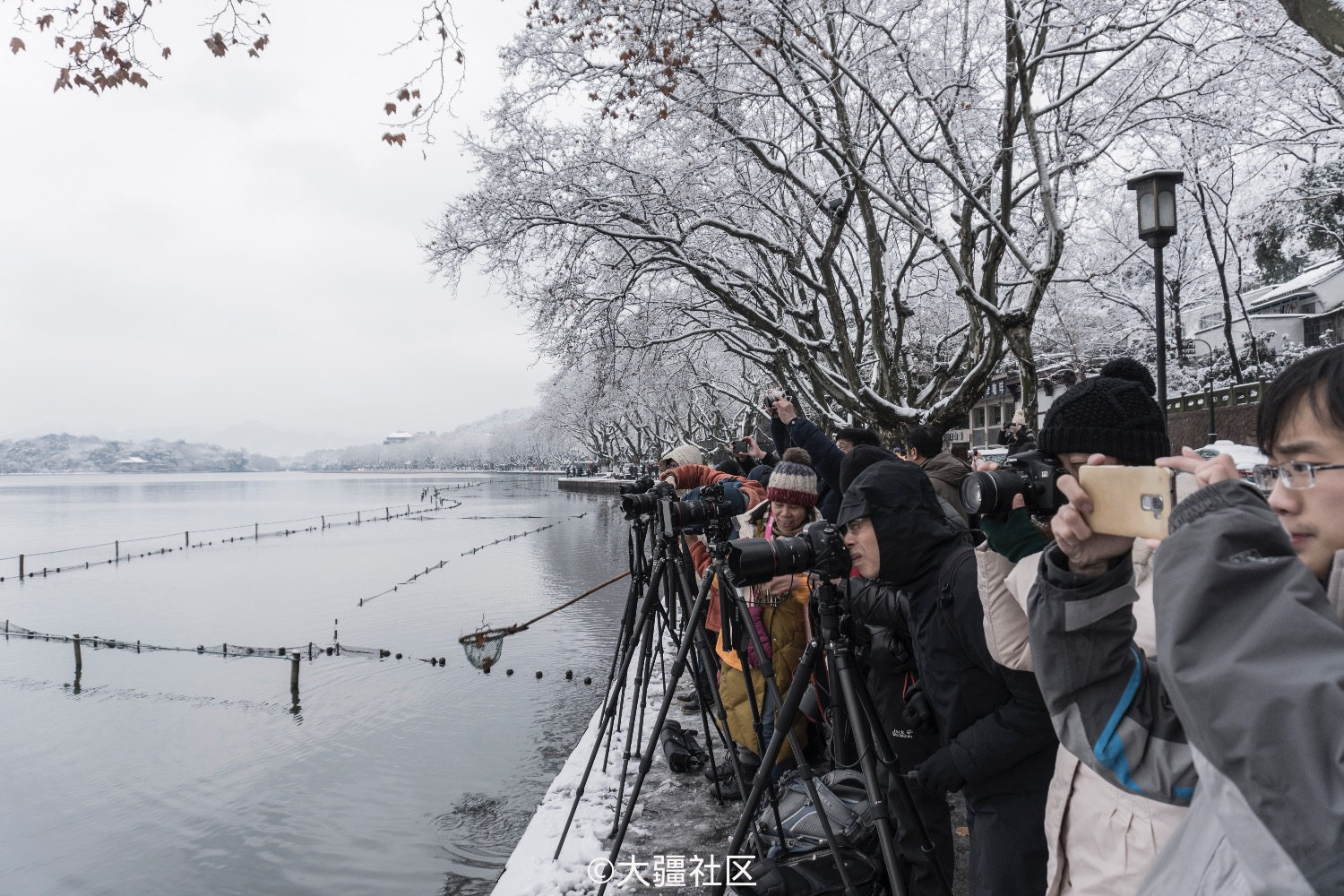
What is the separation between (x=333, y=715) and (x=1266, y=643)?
9.49m

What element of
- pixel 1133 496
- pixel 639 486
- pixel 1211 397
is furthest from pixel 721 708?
pixel 1211 397

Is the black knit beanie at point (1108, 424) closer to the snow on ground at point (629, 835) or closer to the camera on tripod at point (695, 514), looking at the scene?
the camera on tripod at point (695, 514)

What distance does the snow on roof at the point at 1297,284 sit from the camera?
23172 mm

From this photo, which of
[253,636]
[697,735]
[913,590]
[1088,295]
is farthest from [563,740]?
[1088,295]

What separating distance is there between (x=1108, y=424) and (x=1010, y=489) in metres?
0.35

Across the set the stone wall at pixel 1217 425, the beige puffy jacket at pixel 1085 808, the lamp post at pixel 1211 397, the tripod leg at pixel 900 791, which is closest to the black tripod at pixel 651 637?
the tripod leg at pixel 900 791

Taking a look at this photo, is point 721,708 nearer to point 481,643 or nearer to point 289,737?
point 481,643

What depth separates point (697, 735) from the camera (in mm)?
4922

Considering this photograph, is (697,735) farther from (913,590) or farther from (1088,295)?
(1088,295)

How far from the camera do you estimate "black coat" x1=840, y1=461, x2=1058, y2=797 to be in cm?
193

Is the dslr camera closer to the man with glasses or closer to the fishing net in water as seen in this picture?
the man with glasses

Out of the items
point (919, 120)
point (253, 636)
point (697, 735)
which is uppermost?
point (919, 120)

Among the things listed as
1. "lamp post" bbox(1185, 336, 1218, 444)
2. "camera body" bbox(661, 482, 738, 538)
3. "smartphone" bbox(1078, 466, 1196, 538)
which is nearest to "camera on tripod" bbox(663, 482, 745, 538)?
"camera body" bbox(661, 482, 738, 538)

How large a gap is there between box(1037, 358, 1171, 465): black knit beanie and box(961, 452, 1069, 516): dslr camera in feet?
0.58
